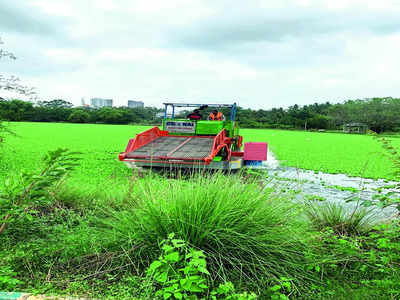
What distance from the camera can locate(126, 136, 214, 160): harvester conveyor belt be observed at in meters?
7.59

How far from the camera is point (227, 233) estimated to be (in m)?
2.51

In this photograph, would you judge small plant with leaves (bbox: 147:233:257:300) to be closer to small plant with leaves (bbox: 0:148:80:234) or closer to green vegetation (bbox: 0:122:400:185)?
small plant with leaves (bbox: 0:148:80:234)

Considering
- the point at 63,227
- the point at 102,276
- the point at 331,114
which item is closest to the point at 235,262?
the point at 102,276

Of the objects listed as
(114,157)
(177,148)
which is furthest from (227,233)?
(114,157)

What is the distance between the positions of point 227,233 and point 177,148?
19.5 ft

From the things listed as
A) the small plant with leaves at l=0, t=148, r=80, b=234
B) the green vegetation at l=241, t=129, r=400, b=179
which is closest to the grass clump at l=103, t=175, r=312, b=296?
the small plant with leaves at l=0, t=148, r=80, b=234

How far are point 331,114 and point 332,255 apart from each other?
278ft

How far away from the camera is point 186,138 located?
9.88 metres

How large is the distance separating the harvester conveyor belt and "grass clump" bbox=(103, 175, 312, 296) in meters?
4.18

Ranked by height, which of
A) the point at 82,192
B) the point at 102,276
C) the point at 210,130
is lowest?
the point at 102,276

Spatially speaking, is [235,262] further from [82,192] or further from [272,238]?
[82,192]

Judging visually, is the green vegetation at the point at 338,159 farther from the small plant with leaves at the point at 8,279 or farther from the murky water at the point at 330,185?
the small plant with leaves at the point at 8,279

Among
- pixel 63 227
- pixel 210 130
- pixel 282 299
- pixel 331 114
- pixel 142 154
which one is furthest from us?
pixel 331 114

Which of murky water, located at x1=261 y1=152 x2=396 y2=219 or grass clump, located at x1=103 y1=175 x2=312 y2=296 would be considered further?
murky water, located at x1=261 y1=152 x2=396 y2=219
